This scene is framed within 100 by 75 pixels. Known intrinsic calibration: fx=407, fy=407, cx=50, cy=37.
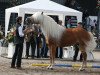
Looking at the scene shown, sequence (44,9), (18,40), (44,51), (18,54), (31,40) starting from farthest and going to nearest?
(44,9) → (44,51) → (31,40) → (18,54) → (18,40)

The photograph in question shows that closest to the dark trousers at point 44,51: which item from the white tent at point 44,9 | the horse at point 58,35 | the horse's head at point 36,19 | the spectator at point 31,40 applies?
the spectator at point 31,40

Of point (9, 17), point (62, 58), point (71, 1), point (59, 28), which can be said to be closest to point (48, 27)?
point (59, 28)

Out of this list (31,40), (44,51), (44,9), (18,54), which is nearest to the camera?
(18,54)

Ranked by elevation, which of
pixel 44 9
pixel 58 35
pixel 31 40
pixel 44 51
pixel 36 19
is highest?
pixel 44 9

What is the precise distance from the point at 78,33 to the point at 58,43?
946 mm

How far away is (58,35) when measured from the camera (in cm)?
1573

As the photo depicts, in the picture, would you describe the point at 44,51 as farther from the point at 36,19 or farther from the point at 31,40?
the point at 36,19

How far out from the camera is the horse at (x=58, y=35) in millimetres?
15609

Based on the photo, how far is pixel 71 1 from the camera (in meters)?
34.1

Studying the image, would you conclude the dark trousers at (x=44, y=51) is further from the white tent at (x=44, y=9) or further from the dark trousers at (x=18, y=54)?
the dark trousers at (x=18, y=54)

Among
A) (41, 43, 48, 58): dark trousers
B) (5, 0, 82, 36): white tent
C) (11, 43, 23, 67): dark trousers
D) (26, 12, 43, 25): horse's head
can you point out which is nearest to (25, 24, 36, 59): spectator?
(41, 43, 48, 58): dark trousers

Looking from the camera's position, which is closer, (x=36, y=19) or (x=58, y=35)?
(x=36, y=19)

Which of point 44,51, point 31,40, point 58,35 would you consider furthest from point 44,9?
point 58,35

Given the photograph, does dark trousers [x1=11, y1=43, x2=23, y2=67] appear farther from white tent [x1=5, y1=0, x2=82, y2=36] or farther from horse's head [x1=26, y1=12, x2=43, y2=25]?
white tent [x1=5, y1=0, x2=82, y2=36]
